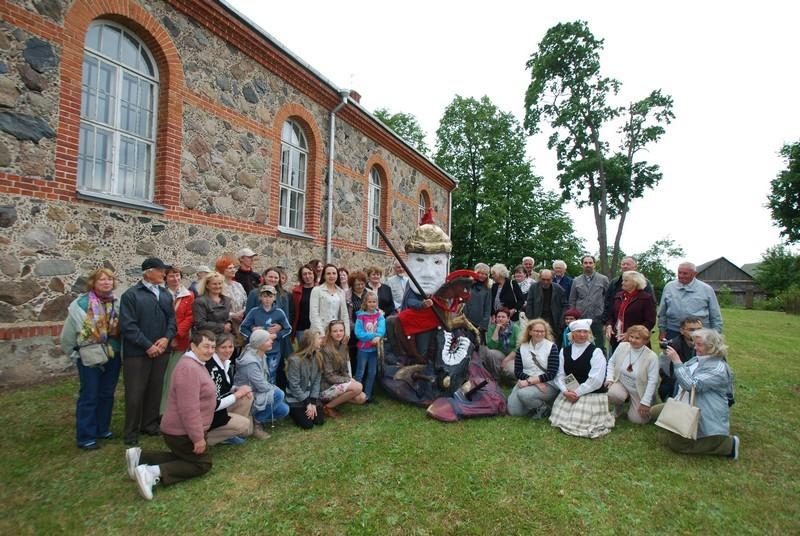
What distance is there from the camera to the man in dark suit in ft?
21.2

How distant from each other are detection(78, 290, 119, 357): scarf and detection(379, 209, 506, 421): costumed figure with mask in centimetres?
292

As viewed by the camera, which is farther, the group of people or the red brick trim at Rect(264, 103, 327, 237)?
the red brick trim at Rect(264, 103, 327, 237)

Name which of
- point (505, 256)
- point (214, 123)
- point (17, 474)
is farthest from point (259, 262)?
point (505, 256)

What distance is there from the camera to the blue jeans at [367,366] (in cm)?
537

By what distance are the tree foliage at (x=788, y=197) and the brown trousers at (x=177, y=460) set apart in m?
27.7

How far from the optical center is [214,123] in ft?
23.7

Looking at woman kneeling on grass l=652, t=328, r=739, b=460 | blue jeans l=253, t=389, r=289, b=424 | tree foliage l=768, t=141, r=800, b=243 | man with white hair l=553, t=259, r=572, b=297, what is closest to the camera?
woman kneeling on grass l=652, t=328, r=739, b=460

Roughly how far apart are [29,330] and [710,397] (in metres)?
7.05

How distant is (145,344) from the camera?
3.87 metres

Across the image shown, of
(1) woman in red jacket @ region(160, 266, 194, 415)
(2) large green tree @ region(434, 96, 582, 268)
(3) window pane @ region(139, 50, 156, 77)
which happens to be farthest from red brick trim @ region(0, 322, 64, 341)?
(2) large green tree @ region(434, 96, 582, 268)

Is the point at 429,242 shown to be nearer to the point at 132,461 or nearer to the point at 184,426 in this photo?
the point at 184,426

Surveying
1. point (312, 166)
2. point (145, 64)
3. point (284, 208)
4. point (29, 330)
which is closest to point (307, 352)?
point (29, 330)

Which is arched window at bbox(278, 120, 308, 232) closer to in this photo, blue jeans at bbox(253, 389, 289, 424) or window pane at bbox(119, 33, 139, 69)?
window pane at bbox(119, 33, 139, 69)

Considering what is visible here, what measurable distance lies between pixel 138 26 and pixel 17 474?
5655 millimetres
